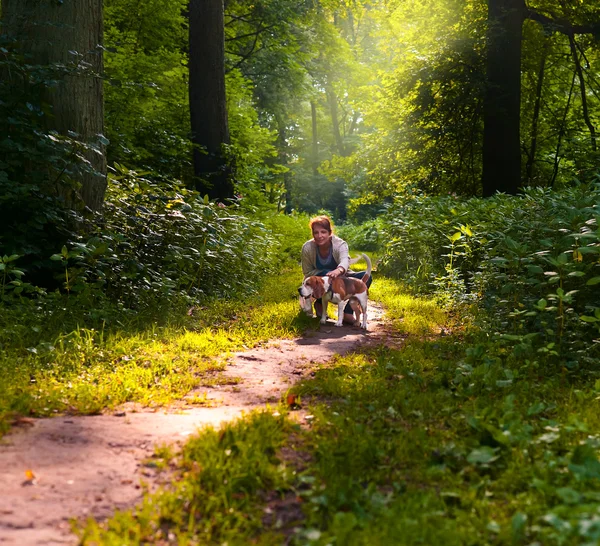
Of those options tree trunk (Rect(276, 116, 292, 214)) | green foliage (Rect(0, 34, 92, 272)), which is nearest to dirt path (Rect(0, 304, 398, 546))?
green foliage (Rect(0, 34, 92, 272))

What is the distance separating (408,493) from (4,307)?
4395 millimetres

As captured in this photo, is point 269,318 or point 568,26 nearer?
point 269,318

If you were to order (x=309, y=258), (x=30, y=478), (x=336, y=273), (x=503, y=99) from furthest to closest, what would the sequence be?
(x=503, y=99)
(x=309, y=258)
(x=336, y=273)
(x=30, y=478)

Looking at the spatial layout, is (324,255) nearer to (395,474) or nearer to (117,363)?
(117,363)

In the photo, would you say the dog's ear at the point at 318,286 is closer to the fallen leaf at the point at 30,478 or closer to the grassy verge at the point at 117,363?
the grassy verge at the point at 117,363

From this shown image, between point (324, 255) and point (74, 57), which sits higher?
point (74, 57)

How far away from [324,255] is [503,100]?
7.00m

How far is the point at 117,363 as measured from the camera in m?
4.82

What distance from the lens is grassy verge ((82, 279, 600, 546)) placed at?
244 centimetres

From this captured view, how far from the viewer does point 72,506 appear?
2.55 m

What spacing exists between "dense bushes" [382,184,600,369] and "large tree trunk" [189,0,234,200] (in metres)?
4.59

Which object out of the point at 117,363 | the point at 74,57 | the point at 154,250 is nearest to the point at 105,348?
the point at 117,363

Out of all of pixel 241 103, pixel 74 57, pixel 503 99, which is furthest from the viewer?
pixel 241 103

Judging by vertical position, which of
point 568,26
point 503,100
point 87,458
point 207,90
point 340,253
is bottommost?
point 87,458
